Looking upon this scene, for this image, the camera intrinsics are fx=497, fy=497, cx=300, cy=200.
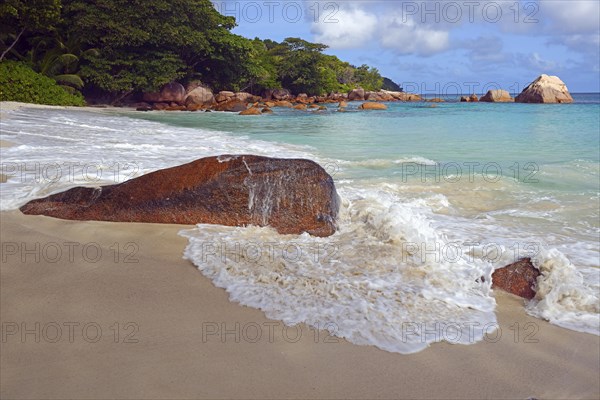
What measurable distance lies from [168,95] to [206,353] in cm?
3013

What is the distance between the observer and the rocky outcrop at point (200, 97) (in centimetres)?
3139

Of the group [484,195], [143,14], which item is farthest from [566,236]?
[143,14]

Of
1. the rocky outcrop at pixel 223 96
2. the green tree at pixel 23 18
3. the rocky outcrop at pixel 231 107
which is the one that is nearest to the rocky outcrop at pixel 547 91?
the rocky outcrop at pixel 223 96

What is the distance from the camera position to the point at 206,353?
2277 millimetres

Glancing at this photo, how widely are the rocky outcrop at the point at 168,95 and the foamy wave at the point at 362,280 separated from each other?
91.8 feet

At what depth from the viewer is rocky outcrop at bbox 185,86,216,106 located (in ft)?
103

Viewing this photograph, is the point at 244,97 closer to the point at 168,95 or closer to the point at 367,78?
the point at 168,95

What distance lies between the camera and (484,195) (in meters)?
6.64

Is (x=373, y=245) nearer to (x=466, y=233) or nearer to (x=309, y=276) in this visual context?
(x=309, y=276)

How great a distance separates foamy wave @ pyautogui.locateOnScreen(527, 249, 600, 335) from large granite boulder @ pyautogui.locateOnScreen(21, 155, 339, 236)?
1.68 metres

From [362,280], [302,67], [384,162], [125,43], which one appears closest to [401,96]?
[302,67]

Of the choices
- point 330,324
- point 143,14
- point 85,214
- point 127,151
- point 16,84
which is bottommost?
point 330,324

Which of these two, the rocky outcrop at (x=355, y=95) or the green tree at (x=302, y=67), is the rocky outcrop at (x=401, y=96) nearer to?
the rocky outcrop at (x=355, y=95)

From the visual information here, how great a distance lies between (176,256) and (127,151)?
5982 mm
